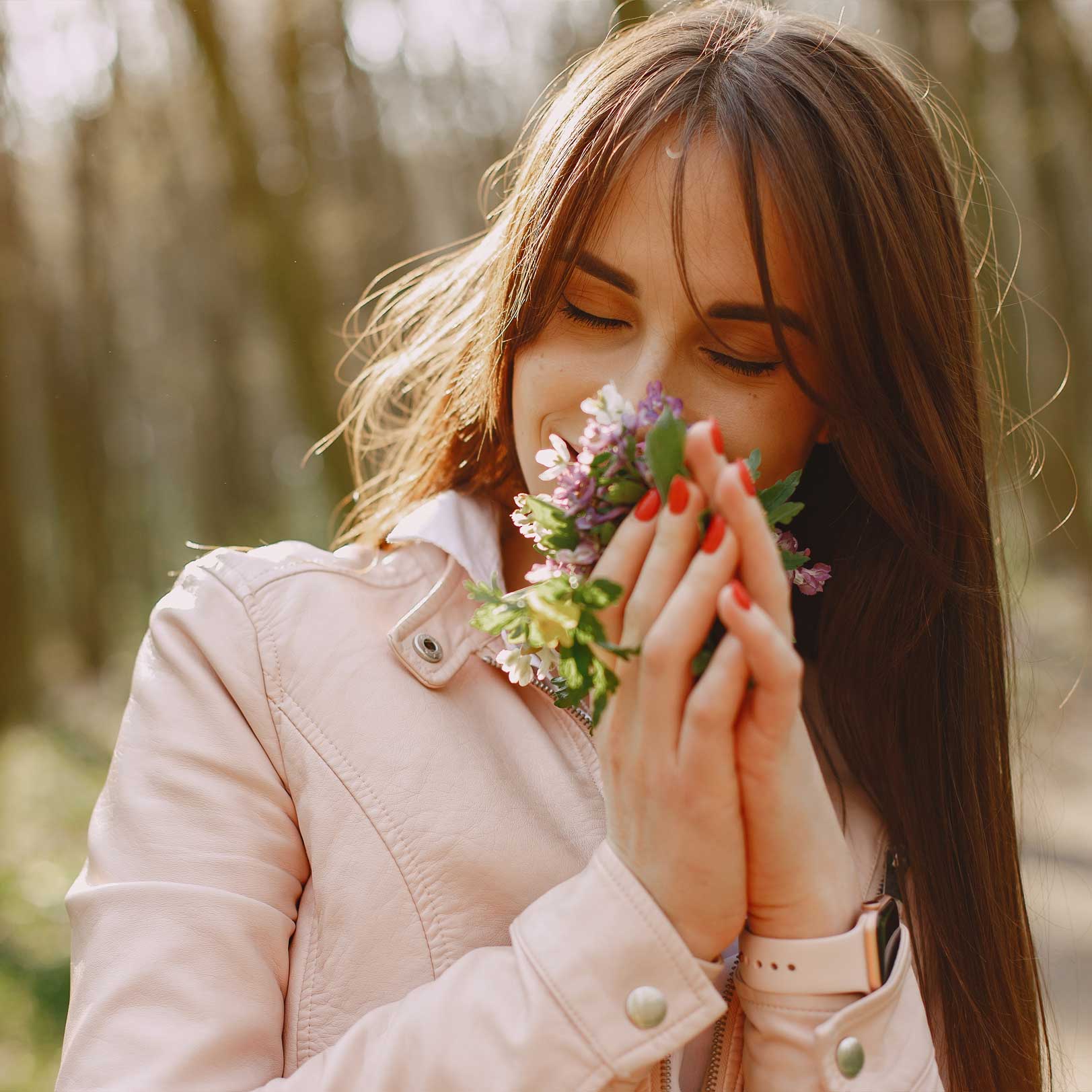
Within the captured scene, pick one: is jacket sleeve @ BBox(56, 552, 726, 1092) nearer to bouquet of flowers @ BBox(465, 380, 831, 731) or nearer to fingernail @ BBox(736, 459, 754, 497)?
bouquet of flowers @ BBox(465, 380, 831, 731)

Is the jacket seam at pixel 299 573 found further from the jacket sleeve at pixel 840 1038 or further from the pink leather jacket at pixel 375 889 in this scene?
the jacket sleeve at pixel 840 1038

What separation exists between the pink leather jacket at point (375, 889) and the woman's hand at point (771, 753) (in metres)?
0.15

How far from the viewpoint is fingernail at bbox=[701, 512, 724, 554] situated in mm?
1354

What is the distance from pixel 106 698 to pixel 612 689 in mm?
10173

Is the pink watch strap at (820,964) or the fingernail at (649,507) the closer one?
the fingernail at (649,507)

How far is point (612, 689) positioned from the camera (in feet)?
4.69

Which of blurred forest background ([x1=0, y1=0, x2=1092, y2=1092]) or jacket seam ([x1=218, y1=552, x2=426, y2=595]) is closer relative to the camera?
jacket seam ([x1=218, y1=552, x2=426, y2=595])

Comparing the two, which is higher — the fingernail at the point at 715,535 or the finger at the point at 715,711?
the fingernail at the point at 715,535

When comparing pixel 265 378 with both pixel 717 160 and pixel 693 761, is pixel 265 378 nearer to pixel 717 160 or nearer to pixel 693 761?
pixel 717 160

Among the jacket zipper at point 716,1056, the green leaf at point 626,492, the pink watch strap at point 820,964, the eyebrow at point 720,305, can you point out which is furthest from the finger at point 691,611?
the eyebrow at point 720,305

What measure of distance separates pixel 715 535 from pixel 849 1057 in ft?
2.66

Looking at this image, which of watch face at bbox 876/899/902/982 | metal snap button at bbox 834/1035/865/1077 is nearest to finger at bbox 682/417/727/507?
watch face at bbox 876/899/902/982

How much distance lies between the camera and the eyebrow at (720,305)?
1.86 metres

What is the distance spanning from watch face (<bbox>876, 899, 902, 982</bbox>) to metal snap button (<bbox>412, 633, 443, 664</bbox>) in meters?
0.83
